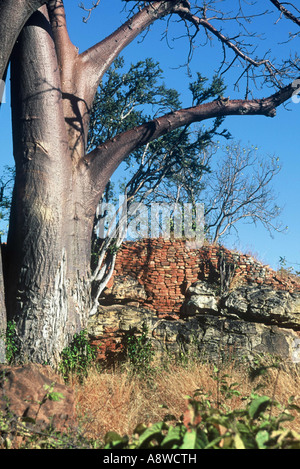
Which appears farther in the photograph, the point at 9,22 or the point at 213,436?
the point at 9,22

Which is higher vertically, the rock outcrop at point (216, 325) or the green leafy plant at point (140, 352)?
the rock outcrop at point (216, 325)

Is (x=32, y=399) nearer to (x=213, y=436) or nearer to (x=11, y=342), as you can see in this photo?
(x=213, y=436)

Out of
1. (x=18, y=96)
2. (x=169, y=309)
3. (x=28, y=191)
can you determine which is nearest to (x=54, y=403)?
(x=28, y=191)

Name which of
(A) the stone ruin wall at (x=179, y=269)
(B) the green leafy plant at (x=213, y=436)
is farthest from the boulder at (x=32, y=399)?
(A) the stone ruin wall at (x=179, y=269)

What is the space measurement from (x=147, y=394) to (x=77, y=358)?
133cm

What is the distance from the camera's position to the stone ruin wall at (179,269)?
411 inches

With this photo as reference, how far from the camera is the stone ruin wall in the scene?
34.2 feet

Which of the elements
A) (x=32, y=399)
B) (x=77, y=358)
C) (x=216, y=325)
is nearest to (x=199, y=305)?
(x=216, y=325)

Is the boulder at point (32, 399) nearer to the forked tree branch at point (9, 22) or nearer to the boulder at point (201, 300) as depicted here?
the forked tree branch at point (9, 22)

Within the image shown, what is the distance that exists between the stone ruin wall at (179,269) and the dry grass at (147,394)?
10.9 ft

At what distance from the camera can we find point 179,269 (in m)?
10.9

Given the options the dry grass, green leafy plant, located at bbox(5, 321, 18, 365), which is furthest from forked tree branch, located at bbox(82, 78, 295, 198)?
the dry grass
